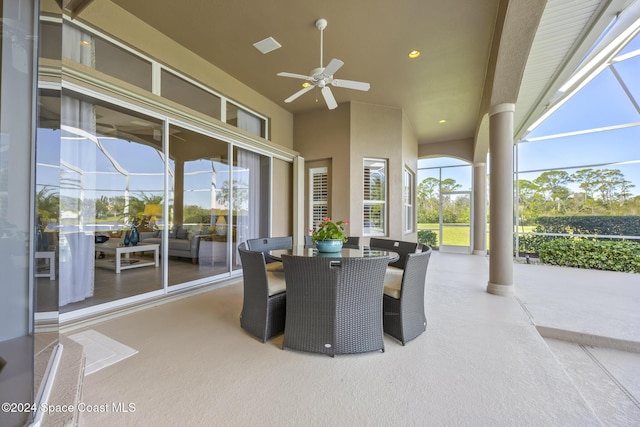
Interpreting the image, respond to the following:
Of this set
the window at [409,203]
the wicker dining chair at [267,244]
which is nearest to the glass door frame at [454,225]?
the window at [409,203]

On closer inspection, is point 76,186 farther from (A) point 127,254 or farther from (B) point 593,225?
(B) point 593,225

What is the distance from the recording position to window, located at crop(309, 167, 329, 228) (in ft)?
20.0

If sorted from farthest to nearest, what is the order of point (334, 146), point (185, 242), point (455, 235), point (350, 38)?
point (455, 235) < point (334, 146) < point (185, 242) < point (350, 38)

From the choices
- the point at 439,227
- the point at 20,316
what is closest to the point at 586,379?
the point at 20,316

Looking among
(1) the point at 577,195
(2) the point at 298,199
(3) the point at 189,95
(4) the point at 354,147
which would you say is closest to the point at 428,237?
(1) the point at 577,195

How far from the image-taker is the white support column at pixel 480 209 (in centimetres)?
795

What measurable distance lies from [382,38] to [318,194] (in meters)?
3.35

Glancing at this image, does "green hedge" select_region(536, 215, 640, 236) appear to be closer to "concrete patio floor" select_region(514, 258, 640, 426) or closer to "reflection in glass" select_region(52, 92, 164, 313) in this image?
"concrete patio floor" select_region(514, 258, 640, 426)

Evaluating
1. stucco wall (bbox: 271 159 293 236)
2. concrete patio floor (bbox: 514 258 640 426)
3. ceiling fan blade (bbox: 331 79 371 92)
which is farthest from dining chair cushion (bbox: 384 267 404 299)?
stucco wall (bbox: 271 159 293 236)

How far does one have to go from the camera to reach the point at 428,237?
9.34 metres

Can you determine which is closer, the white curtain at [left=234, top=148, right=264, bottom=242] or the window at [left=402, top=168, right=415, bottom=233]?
the white curtain at [left=234, top=148, right=264, bottom=242]

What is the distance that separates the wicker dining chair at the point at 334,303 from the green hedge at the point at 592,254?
6619mm

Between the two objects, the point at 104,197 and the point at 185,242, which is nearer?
the point at 104,197

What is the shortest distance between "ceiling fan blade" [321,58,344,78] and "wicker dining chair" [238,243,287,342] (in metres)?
2.05
